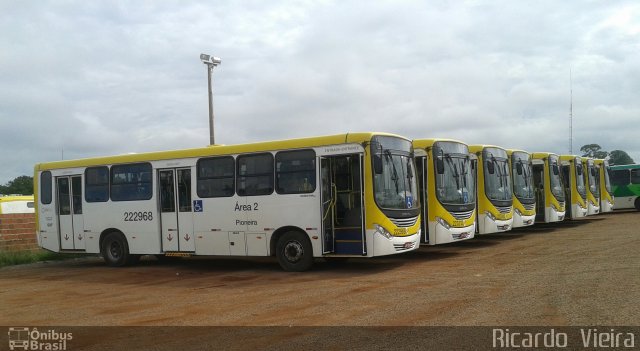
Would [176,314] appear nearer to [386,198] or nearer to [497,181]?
[386,198]

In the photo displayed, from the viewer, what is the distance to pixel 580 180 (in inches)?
977

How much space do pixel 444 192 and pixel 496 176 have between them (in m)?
4.05

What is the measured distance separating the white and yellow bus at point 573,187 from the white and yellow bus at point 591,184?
1.04 m

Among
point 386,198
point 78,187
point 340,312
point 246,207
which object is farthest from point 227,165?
point 340,312

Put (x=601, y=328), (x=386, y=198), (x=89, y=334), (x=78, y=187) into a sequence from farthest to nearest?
(x=78, y=187) → (x=386, y=198) → (x=89, y=334) → (x=601, y=328)

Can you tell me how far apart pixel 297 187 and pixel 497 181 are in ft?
25.4

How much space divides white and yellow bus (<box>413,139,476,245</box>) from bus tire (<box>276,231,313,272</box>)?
11.3ft

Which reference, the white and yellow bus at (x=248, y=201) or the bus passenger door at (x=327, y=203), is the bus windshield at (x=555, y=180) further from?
the bus passenger door at (x=327, y=203)

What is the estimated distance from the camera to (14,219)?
1955cm

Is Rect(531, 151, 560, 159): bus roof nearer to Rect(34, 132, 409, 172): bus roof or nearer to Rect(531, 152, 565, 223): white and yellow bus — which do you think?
Rect(531, 152, 565, 223): white and yellow bus

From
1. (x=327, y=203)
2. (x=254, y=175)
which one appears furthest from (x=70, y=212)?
(x=327, y=203)

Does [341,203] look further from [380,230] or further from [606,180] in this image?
[606,180]

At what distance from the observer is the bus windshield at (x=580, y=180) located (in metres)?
24.5

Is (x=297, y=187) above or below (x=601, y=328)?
above
